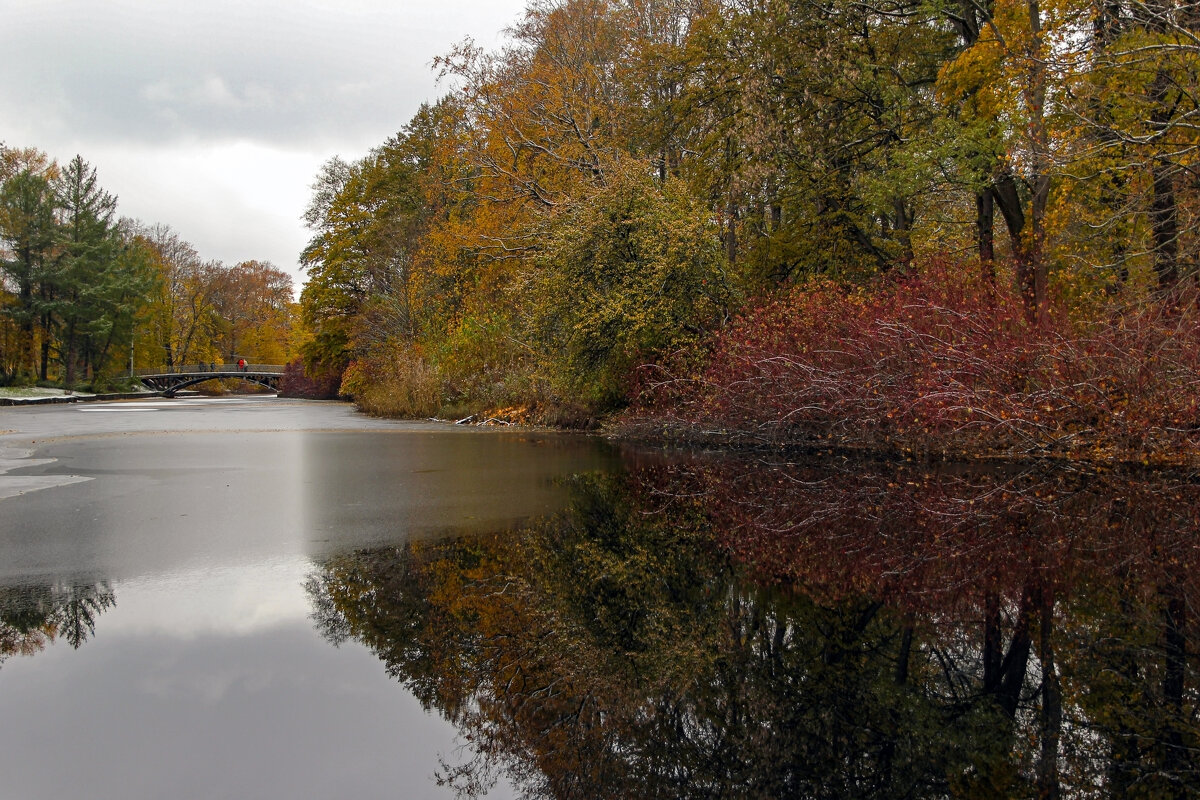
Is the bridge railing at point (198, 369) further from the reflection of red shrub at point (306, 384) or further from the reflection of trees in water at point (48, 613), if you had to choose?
the reflection of trees in water at point (48, 613)

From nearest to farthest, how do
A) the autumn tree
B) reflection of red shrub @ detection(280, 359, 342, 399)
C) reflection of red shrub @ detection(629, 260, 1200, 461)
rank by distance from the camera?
1. reflection of red shrub @ detection(629, 260, 1200, 461)
2. reflection of red shrub @ detection(280, 359, 342, 399)
3. the autumn tree

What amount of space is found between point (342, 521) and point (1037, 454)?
10.0 meters

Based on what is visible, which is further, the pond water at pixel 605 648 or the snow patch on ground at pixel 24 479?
the snow patch on ground at pixel 24 479

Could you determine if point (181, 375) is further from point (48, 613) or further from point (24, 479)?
point (48, 613)

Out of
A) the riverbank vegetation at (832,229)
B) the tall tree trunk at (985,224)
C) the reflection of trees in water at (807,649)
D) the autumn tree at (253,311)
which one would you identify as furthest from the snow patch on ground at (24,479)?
the autumn tree at (253,311)

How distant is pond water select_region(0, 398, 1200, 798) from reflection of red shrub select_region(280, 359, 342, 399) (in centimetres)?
4933

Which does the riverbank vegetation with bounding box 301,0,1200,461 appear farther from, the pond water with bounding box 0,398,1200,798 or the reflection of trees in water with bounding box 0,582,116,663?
the reflection of trees in water with bounding box 0,582,116,663

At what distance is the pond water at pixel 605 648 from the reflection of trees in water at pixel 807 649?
0.02m

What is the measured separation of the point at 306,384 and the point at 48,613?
205 feet

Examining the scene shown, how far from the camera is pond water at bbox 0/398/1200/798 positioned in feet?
10.4


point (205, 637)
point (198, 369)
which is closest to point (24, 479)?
point (205, 637)

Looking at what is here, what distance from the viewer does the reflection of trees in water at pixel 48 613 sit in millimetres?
4562

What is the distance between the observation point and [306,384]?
64062 mm

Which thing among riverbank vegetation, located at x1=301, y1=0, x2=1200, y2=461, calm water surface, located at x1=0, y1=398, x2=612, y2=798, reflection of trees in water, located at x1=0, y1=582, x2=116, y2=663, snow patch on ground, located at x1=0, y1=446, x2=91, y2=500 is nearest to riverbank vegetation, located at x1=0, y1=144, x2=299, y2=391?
riverbank vegetation, located at x1=301, y1=0, x2=1200, y2=461
